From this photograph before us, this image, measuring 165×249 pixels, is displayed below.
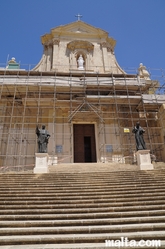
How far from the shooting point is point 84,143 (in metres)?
15.7

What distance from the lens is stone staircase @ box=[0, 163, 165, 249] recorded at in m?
4.17

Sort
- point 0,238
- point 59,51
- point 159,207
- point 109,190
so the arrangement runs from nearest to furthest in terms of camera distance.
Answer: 1. point 0,238
2. point 159,207
3. point 109,190
4. point 59,51

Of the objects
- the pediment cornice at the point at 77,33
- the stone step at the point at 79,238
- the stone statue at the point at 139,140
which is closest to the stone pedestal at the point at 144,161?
the stone statue at the point at 139,140

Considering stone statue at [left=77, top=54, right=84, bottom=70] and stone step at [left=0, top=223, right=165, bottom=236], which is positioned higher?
stone statue at [left=77, top=54, right=84, bottom=70]

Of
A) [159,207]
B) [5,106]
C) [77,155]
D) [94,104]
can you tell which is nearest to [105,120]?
[94,104]

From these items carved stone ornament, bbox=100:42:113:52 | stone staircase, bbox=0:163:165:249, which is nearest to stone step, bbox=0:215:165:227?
stone staircase, bbox=0:163:165:249

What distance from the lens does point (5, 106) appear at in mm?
14922

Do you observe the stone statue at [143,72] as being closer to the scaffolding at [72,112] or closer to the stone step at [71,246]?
the scaffolding at [72,112]

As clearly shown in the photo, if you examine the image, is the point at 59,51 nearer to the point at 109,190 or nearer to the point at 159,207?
the point at 109,190

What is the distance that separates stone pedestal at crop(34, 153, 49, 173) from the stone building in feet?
12.0

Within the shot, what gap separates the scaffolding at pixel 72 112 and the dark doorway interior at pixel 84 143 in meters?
0.57

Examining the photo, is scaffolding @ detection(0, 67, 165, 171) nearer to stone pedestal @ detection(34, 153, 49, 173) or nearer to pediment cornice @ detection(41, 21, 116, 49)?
stone pedestal @ detection(34, 153, 49, 173)

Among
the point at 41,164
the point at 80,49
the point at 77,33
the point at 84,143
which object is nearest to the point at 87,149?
the point at 84,143

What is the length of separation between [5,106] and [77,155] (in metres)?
6.39
